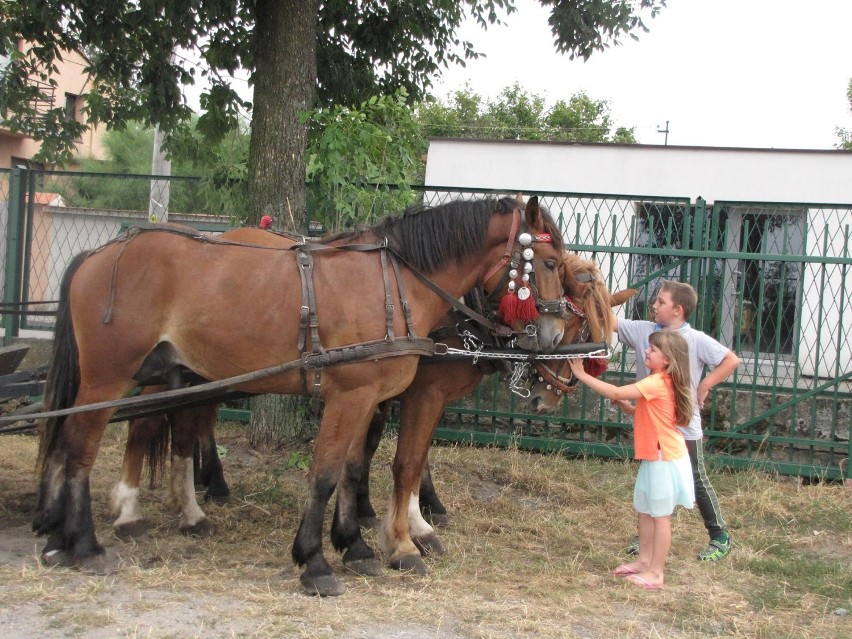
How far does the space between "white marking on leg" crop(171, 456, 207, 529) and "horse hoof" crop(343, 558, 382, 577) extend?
3.75 ft

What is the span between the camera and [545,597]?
3.82 metres

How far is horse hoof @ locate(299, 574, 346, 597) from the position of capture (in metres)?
3.70

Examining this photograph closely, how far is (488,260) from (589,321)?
0.65m

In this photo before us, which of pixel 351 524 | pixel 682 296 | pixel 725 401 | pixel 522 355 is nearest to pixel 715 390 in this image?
pixel 725 401

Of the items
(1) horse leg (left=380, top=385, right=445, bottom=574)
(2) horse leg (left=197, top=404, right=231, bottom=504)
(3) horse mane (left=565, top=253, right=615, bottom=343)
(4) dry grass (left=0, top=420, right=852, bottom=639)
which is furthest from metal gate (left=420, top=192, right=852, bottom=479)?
(1) horse leg (left=380, top=385, right=445, bottom=574)

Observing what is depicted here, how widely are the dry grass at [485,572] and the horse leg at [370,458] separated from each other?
220 millimetres

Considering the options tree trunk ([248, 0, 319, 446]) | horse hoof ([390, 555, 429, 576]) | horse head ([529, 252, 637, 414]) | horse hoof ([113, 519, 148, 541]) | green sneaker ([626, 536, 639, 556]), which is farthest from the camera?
tree trunk ([248, 0, 319, 446])

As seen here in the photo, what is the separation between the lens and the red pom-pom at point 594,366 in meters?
4.36

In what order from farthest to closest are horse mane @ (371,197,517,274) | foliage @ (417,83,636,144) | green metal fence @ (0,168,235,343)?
foliage @ (417,83,636,144) → green metal fence @ (0,168,235,343) → horse mane @ (371,197,517,274)

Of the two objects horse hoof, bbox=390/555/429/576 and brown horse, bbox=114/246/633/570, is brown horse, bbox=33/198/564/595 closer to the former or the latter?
horse hoof, bbox=390/555/429/576

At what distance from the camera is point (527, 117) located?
35.4 metres

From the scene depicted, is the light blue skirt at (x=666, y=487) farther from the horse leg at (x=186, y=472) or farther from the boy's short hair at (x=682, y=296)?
the horse leg at (x=186, y=472)

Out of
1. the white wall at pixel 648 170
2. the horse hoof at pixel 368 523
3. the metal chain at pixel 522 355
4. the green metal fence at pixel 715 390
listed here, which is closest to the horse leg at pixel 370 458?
the horse hoof at pixel 368 523

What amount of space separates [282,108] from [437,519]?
3.25m
